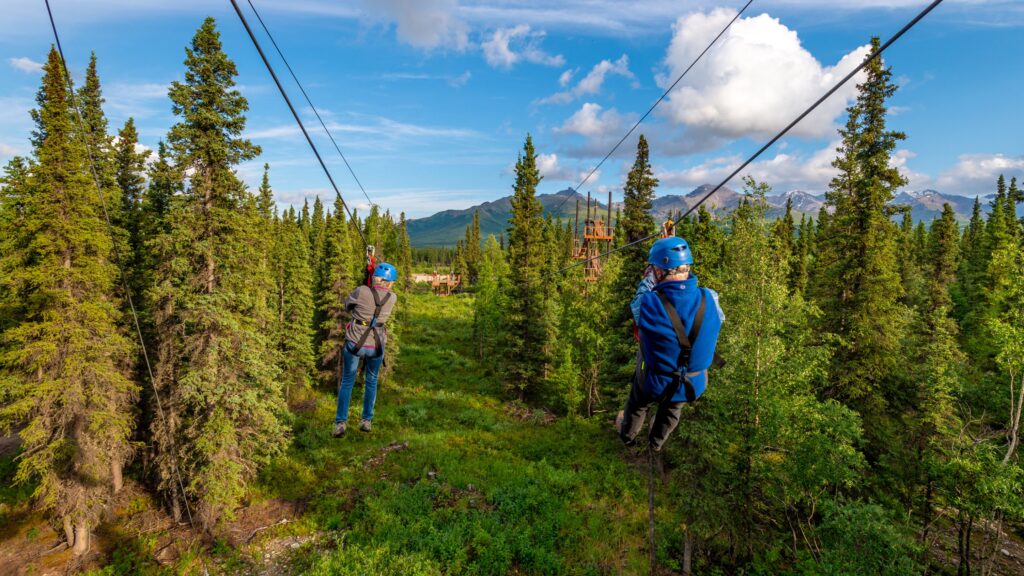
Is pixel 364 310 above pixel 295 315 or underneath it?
above

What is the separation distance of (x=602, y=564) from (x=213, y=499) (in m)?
15.7

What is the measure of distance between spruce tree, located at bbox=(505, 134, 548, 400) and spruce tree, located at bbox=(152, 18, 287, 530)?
748 inches

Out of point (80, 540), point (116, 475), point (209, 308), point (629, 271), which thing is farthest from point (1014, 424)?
point (116, 475)

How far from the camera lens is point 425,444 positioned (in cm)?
2650

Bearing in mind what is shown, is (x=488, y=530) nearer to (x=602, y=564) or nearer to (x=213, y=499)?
(x=602, y=564)

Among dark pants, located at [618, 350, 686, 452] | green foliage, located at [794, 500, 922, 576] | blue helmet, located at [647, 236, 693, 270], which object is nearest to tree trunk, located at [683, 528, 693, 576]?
green foliage, located at [794, 500, 922, 576]

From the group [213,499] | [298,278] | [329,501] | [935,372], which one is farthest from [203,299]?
[935,372]

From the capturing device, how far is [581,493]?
2197 cm

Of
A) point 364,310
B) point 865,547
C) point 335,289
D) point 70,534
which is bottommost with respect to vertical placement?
point 70,534

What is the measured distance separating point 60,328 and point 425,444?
56.9 ft

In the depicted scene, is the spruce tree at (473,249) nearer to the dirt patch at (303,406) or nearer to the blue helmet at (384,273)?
the dirt patch at (303,406)

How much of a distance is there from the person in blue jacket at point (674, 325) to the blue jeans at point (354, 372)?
527cm

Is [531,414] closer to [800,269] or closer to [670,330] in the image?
[670,330]

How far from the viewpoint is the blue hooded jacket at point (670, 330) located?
4.66 m
